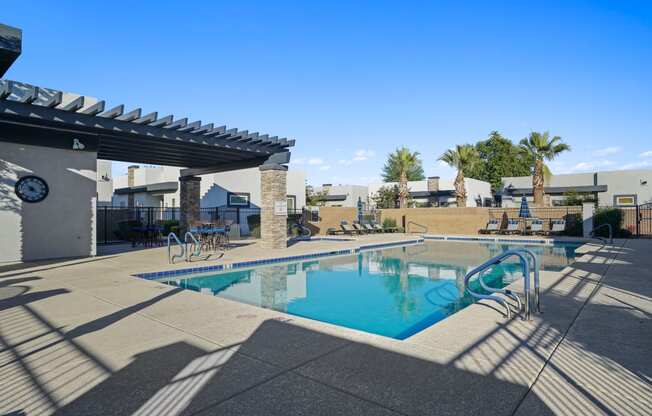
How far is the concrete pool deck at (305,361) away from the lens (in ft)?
8.89

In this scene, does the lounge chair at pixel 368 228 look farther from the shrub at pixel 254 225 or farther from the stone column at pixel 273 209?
the stone column at pixel 273 209

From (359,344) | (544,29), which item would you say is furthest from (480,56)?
(359,344)

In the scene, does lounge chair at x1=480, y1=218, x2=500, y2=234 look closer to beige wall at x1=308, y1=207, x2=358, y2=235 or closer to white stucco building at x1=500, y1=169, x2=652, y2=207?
beige wall at x1=308, y1=207, x2=358, y2=235

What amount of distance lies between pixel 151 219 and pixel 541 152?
22551 millimetres

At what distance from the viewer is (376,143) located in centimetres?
3678

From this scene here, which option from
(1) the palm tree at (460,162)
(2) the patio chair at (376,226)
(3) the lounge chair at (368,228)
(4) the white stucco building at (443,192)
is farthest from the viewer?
(4) the white stucco building at (443,192)

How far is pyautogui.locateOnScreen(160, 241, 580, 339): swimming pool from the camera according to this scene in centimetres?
656

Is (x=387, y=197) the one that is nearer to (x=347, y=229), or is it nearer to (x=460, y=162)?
(x=460, y=162)

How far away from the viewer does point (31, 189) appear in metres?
10.4

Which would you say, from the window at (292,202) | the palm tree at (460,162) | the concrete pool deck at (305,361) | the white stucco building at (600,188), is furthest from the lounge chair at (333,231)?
the concrete pool deck at (305,361)

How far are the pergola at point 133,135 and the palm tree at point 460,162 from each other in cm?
1589

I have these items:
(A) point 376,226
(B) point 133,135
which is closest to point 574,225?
(A) point 376,226

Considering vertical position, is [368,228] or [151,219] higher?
[151,219]

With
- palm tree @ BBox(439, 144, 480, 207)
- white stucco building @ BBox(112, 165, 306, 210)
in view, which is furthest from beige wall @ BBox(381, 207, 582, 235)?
white stucco building @ BBox(112, 165, 306, 210)
